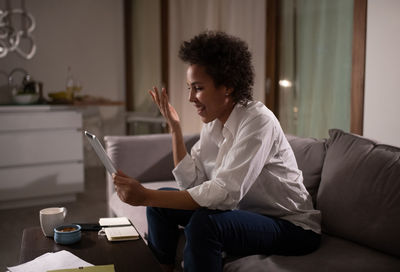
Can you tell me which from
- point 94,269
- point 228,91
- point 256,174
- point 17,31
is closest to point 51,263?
point 94,269

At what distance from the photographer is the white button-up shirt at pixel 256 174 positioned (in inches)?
59.7

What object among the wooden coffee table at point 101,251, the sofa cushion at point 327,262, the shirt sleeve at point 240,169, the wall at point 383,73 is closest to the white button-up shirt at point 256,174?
the shirt sleeve at point 240,169

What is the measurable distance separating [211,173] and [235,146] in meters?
0.38

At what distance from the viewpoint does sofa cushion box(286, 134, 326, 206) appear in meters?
1.98

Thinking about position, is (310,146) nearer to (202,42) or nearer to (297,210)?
(297,210)

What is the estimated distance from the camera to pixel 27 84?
3.94 m

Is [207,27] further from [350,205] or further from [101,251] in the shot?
[101,251]

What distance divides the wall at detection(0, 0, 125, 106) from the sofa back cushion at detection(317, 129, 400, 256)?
14.0 ft

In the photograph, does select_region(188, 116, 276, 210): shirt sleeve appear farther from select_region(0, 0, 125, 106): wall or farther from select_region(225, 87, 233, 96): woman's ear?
select_region(0, 0, 125, 106): wall

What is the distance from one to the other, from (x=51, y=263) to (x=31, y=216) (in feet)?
7.41

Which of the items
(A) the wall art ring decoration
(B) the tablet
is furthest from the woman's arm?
(A) the wall art ring decoration

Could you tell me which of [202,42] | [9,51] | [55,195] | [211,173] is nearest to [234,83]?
[202,42]

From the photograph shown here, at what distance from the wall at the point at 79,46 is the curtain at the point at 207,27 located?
1.34 metres

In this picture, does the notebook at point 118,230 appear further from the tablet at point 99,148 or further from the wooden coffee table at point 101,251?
the tablet at point 99,148
